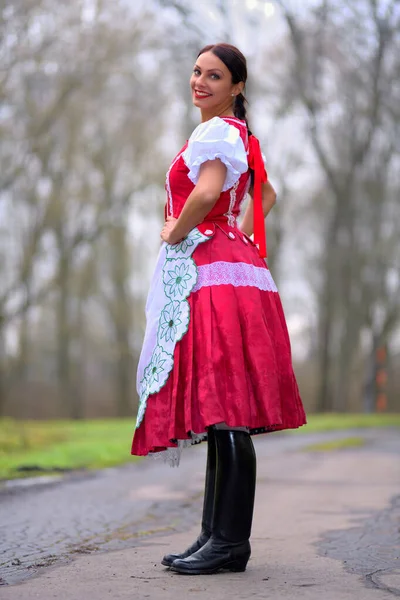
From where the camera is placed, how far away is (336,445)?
460 inches

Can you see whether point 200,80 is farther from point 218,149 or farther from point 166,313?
point 166,313

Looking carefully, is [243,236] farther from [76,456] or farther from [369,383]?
[369,383]

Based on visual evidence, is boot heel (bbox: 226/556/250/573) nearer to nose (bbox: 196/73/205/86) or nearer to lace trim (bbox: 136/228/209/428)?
lace trim (bbox: 136/228/209/428)

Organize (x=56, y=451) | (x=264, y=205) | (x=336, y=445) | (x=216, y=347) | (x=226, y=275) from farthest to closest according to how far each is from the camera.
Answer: (x=336, y=445)
(x=56, y=451)
(x=264, y=205)
(x=226, y=275)
(x=216, y=347)

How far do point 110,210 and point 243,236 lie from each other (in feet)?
70.2

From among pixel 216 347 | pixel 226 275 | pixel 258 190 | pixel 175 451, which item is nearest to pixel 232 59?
pixel 258 190

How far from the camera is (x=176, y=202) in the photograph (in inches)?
144

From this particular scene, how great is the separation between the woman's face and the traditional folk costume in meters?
0.11

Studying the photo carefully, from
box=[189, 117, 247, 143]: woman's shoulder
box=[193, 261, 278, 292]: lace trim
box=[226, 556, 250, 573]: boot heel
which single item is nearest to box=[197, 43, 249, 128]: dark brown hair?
box=[189, 117, 247, 143]: woman's shoulder

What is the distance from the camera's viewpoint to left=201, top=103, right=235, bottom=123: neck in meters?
3.72

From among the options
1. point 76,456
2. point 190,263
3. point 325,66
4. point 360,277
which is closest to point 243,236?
point 190,263

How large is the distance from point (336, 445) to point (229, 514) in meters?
8.49

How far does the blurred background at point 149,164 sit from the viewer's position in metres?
18.1

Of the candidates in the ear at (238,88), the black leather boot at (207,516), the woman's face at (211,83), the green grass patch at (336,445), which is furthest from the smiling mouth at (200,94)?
the green grass patch at (336,445)
